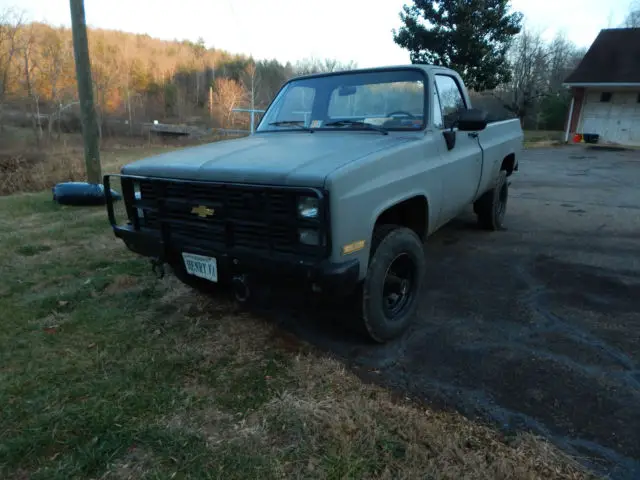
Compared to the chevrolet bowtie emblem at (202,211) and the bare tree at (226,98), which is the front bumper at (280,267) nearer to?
the chevrolet bowtie emblem at (202,211)

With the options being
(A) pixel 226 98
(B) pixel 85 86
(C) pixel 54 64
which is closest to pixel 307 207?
(B) pixel 85 86

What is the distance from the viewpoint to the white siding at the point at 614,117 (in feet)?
68.7

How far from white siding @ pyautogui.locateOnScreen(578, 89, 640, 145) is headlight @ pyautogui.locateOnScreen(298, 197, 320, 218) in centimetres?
2395

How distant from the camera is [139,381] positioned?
277cm

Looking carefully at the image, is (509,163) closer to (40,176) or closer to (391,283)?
(391,283)

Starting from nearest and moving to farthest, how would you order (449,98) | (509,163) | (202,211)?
(202,211)
(449,98)
(509,163)

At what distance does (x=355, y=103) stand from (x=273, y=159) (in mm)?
1477

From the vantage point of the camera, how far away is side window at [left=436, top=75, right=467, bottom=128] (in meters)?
4.03

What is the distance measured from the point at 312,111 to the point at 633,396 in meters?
3.28

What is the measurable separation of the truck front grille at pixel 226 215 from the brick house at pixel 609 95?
77.8 feet

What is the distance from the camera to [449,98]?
4312mm

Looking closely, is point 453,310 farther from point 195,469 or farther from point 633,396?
point 195,469

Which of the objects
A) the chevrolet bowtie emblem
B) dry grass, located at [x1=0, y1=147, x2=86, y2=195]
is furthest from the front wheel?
dry grass, located at [x1=0, y1=147, x2=86, y2=195]

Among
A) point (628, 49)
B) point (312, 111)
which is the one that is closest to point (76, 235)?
point (312, 111)
